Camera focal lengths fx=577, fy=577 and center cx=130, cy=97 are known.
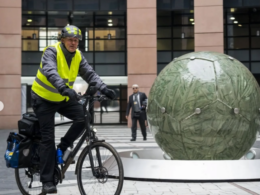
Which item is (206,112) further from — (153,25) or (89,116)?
(153,25)

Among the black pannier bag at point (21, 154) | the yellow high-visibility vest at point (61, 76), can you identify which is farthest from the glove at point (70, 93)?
the black pannier bag at point (21, 154)

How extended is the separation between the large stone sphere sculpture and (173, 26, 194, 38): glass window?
2189 cm

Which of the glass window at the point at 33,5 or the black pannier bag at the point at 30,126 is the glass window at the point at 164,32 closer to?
the glass window at the point at 33,5

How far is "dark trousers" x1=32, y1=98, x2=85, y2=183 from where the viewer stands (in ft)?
20.2

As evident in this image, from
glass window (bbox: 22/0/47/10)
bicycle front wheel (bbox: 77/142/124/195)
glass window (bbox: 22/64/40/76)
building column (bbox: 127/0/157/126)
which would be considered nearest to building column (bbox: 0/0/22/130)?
glass window (bbox: 22/0/47/10)

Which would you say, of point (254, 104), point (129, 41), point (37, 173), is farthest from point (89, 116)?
point (129, 41)

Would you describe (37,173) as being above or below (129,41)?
below

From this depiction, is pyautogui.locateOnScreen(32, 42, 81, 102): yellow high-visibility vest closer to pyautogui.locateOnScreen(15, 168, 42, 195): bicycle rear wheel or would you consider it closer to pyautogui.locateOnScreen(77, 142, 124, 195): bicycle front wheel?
pyautogui.locateOnScreen(77, 142, 124, 195): bicycle front wheel

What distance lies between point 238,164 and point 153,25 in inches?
752

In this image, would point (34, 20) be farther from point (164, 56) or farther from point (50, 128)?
point (50, 128)

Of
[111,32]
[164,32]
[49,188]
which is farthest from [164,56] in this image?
[49,188]

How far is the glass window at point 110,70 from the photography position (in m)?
29.5

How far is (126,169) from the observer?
27.3ft

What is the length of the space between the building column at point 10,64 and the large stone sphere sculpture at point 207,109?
61.0 feet
